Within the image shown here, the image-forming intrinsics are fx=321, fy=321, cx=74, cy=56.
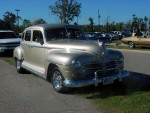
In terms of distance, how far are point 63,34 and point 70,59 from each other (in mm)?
2336

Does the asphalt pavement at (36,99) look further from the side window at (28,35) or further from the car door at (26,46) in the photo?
the side window at (28,35)

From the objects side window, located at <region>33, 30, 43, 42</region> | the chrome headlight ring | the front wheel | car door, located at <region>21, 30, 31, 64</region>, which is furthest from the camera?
car door, located at <region>21, 30, 31, 64</region>

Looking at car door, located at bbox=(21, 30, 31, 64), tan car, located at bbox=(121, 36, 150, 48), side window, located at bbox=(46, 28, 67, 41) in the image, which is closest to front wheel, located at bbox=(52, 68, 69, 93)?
side window, located at bbox=(46, 28, 67, 41)

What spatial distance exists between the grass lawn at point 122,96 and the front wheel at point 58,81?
36cm

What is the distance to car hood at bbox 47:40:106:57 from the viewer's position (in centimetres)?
841

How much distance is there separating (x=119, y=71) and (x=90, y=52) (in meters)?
1.00

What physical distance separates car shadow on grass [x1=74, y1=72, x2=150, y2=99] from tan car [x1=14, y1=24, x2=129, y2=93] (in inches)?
13.8

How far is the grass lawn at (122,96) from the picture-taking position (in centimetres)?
689

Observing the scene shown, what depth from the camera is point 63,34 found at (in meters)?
10.2

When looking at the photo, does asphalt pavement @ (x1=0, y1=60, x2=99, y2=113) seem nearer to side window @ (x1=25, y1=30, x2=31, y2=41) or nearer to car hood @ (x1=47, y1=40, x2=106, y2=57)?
car hood @ (x1=47, y1=40, x2=106, y2=57)

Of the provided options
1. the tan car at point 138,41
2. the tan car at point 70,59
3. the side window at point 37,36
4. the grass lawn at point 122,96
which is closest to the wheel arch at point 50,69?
the tan car at point 70,59

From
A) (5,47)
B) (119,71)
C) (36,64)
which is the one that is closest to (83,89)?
(119,71)

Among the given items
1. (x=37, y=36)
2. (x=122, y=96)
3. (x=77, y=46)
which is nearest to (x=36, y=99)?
(x=77, y=46)

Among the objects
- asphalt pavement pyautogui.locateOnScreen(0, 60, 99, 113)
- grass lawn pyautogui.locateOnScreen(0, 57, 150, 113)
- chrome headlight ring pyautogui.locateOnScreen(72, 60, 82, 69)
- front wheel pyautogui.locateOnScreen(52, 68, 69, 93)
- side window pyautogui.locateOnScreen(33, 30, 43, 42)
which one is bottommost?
asphalt pavement pyautogui.locateOnScreen(0, 60, 99, 113)
